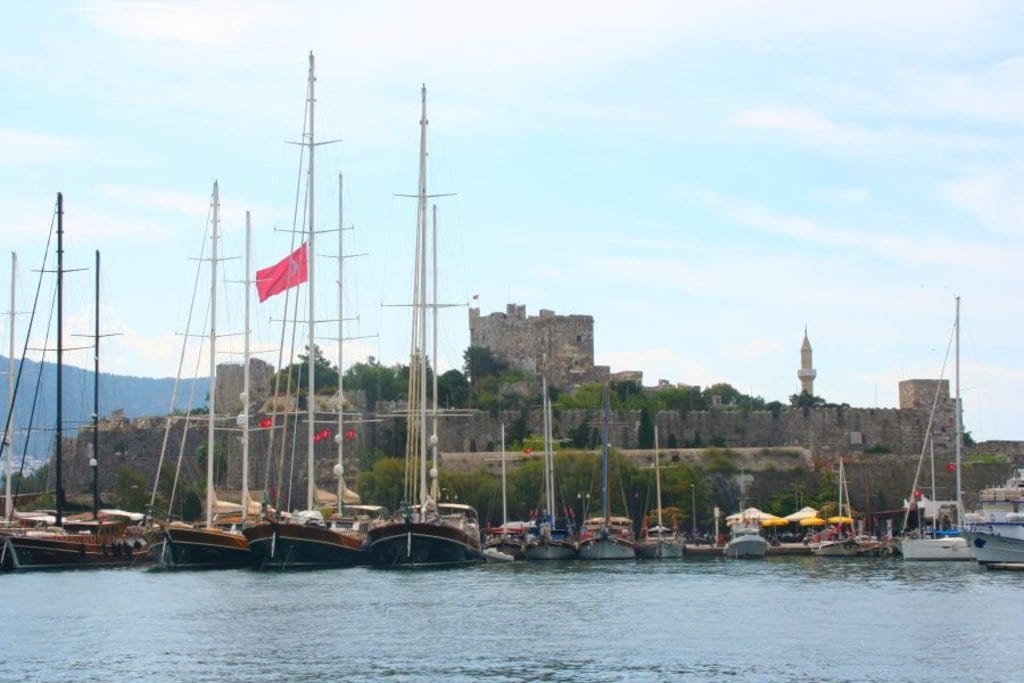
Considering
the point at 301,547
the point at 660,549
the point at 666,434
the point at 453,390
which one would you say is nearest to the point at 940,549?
the point at 660,549

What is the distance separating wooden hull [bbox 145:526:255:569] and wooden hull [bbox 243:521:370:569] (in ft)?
2.64

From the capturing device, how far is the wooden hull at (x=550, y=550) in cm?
6806

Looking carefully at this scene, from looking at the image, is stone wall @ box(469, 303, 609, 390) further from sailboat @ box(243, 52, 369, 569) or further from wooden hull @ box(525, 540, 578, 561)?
sailboat @ box(243, 52, 369, 569)

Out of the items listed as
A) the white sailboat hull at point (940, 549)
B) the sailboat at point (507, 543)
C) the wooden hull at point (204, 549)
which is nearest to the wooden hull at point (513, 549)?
the sailboat at point (507, 543)

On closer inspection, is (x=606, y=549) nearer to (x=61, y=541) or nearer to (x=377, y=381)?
(x=61, y=541)

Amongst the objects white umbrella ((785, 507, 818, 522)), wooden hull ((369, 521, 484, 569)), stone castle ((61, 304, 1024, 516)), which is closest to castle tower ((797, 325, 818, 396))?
stone castle ((61, 304, 1024, 516))

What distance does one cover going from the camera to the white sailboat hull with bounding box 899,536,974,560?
67.2 m

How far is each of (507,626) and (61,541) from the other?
24683mm

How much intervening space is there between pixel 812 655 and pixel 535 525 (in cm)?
3676

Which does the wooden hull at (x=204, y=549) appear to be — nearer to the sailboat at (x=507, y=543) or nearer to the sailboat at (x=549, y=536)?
the sailboat at (x=507, y=543)

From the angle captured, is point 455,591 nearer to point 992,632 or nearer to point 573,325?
point 992,632

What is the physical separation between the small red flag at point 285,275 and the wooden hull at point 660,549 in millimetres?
17308

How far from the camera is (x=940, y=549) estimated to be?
67.4 m

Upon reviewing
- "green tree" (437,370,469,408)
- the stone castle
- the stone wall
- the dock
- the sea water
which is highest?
the stone wall
